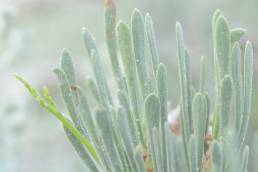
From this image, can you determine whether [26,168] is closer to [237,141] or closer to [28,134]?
[28,134]

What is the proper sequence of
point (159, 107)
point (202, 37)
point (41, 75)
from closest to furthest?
point (159, 107)
point (202, 37)
point (41, 75)

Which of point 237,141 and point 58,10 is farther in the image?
point 58,10

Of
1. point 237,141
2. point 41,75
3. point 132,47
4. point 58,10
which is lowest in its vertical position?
point 237,141

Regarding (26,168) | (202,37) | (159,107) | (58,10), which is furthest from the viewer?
(58,10)

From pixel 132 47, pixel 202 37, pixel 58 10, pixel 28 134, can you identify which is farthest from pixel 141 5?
pixel 132 47

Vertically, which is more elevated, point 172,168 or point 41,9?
point 41,9

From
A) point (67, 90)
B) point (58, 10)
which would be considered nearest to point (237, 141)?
point (67, 90)
